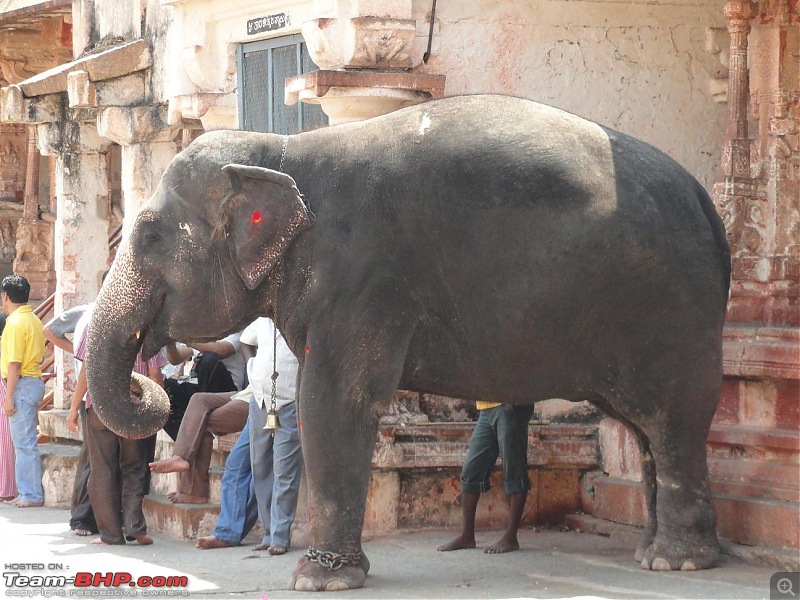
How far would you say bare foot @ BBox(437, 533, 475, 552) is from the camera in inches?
325

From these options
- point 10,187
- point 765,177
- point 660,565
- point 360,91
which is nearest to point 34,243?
point 10,187

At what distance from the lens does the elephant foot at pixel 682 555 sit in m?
7.25

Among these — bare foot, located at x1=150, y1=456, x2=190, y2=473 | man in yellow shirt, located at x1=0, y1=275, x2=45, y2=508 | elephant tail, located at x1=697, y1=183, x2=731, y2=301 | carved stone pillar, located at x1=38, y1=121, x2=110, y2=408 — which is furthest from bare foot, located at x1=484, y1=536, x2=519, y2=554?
carved stone pillar, located at x1=38, y1=121, x2=110, y2=408

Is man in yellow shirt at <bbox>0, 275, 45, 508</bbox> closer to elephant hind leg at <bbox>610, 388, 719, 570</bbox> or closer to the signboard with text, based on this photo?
the signboard with text

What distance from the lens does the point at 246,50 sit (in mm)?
10078

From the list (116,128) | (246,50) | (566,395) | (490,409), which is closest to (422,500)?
(490,409)

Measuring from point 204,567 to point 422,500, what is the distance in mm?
1285

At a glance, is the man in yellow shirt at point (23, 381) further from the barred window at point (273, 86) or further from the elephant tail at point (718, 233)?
the elephant tail at point (718, 233)

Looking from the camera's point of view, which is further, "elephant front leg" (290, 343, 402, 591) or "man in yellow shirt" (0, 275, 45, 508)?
"man in yellow shirt" (0, 275, 45, 508)

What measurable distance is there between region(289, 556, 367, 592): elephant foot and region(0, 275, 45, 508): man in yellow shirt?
4274 millimetres

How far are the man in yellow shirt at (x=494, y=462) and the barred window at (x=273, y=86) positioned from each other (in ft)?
7.03

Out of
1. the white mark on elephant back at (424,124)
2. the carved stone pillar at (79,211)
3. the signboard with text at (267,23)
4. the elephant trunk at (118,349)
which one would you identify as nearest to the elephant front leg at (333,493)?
the elephant trunk at (118,349)

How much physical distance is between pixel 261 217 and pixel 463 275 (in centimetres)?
95

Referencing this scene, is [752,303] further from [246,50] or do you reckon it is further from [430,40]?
[246,50]
